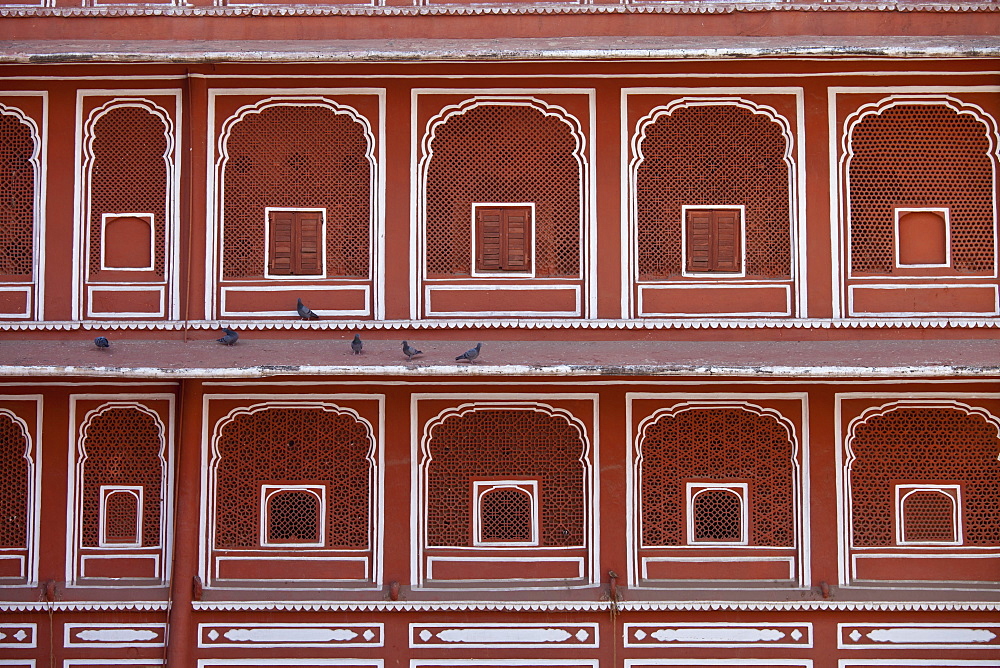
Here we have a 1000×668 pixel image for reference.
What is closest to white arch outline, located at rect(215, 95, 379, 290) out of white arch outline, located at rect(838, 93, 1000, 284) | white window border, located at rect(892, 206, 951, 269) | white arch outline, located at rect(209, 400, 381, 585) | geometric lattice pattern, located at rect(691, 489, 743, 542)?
white arch outline, located at rect(209, 400, 381, 585)

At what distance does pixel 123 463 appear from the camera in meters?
7.65

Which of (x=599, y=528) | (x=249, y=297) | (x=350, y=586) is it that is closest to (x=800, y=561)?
(x=599, y=528)

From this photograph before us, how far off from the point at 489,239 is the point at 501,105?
116cm

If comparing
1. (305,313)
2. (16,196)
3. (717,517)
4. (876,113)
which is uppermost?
(876,113)

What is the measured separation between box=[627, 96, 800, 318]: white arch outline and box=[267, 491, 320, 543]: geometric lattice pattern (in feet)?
10.7

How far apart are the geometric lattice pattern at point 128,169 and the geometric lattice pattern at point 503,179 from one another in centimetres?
234

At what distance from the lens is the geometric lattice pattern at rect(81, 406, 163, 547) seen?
761 cm

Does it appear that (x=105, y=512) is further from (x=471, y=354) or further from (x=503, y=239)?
(x=503, y=239)

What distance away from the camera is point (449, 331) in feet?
24.2

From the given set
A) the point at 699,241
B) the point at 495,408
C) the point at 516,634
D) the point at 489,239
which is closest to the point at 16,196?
the point at 489,239

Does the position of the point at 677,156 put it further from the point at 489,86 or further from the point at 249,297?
the point at 249,297

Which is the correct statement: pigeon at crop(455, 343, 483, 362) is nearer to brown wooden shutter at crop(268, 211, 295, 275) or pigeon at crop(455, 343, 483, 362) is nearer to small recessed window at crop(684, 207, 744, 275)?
brown wooden shutter at crop(268, 211, 295, 275)

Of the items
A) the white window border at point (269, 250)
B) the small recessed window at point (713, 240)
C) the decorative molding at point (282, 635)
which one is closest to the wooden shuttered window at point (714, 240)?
the small recessed window at point (713, 240)

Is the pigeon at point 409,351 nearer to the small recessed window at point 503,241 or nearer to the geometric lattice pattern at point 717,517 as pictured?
the small recessed window at point 503,241
